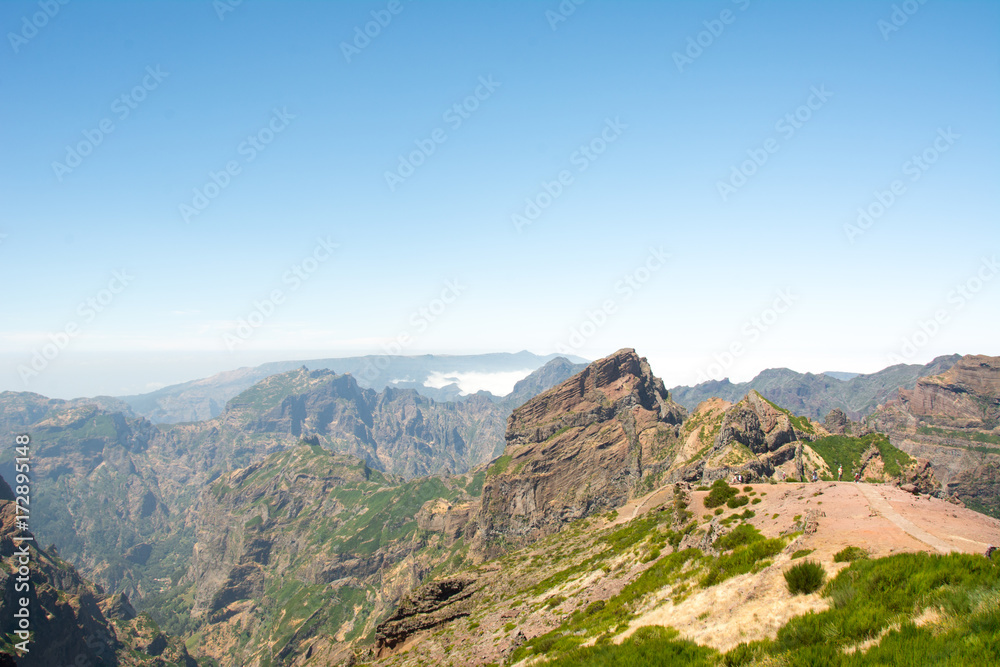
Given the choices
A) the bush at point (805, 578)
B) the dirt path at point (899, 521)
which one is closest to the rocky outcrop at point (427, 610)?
→ the dirt path at point (899, 521)

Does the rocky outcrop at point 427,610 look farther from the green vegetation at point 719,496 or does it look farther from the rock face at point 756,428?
the rock face at point 756,428

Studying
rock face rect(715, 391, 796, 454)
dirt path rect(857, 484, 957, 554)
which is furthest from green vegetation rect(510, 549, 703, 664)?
rock face rect(715, 391, 796, 454)

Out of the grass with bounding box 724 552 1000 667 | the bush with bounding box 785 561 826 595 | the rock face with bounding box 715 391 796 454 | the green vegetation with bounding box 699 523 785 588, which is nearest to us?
the grass with bounding box 724 552 1000 667

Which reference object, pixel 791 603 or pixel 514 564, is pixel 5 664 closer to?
pixel 791 603

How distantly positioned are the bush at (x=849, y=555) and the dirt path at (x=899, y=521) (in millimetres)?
3579

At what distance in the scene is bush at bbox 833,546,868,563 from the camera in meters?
23.6

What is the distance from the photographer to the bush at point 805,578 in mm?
21328

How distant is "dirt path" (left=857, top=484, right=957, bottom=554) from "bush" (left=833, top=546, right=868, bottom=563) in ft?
11.7

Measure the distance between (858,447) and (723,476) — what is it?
50.6m

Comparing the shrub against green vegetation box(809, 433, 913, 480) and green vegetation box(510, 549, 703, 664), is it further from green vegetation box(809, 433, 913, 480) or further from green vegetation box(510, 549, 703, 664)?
green vegetation box(809, 433, 913, 480)

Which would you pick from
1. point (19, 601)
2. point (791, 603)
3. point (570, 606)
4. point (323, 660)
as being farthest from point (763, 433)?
point (19, 601)

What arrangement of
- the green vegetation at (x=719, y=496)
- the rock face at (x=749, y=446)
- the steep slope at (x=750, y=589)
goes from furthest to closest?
the rock face at (x=749, y=446) → the green vegetation at (x=719, y=496) → the steep slope at (x=750, y=589)

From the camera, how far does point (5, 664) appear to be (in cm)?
2752

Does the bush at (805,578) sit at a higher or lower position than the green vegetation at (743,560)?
higher
